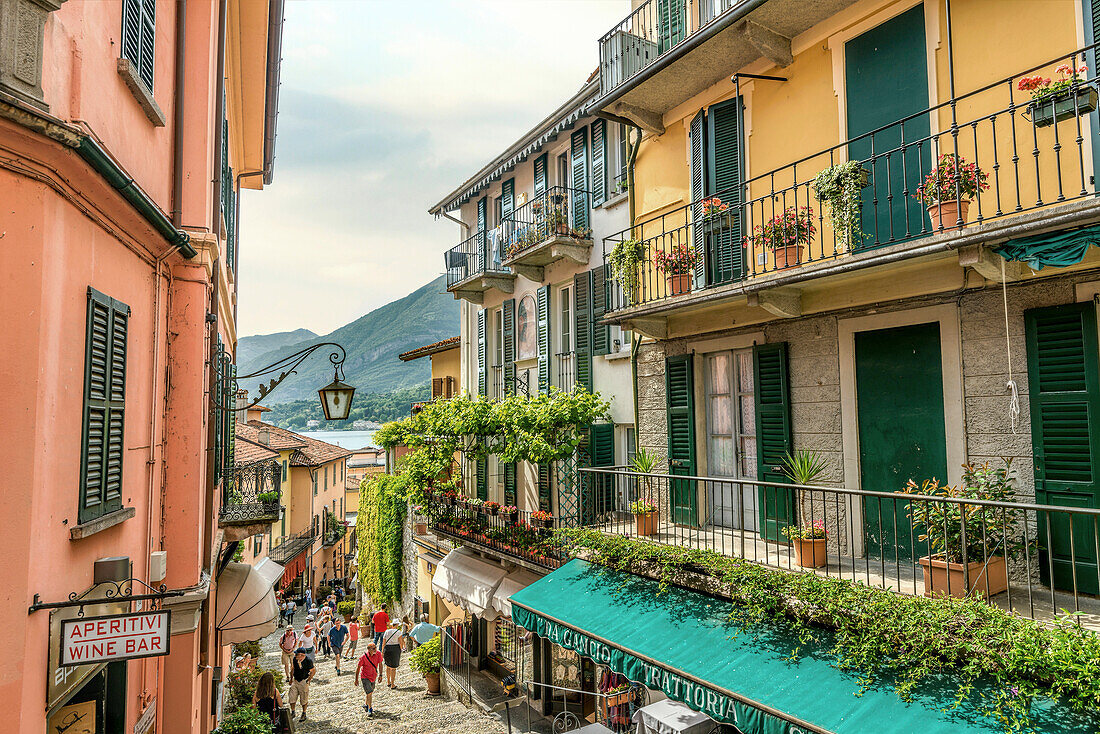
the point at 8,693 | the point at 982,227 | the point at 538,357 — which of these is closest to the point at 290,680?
the point at 538,357

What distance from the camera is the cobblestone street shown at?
44.3 ft

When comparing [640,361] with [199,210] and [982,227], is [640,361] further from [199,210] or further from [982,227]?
[199,210]

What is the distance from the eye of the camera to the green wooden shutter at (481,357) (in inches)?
749

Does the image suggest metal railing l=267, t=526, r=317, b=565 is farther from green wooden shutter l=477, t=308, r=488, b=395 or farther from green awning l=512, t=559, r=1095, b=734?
green awning l=512, t=559, r=1095, b=734

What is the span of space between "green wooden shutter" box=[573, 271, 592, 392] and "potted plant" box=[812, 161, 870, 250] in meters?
7.01

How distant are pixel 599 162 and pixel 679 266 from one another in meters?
4.91

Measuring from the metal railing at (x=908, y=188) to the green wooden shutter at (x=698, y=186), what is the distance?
0.03 meters

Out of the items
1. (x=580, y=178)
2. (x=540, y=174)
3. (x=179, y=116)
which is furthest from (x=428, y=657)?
(x=179, y=116)

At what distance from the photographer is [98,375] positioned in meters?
4.63

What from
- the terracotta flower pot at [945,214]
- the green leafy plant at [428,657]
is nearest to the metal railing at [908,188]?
the terracotta flower pot at [945,214]

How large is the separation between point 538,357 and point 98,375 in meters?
12.1

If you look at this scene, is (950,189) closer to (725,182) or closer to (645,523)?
(725,182)

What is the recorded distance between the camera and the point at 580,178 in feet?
49.3

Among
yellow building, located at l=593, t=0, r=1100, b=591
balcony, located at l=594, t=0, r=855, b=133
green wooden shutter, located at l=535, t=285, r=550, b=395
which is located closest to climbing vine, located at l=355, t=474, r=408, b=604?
green wooden shutter, located at l=535, t=285, r=550, b=395
